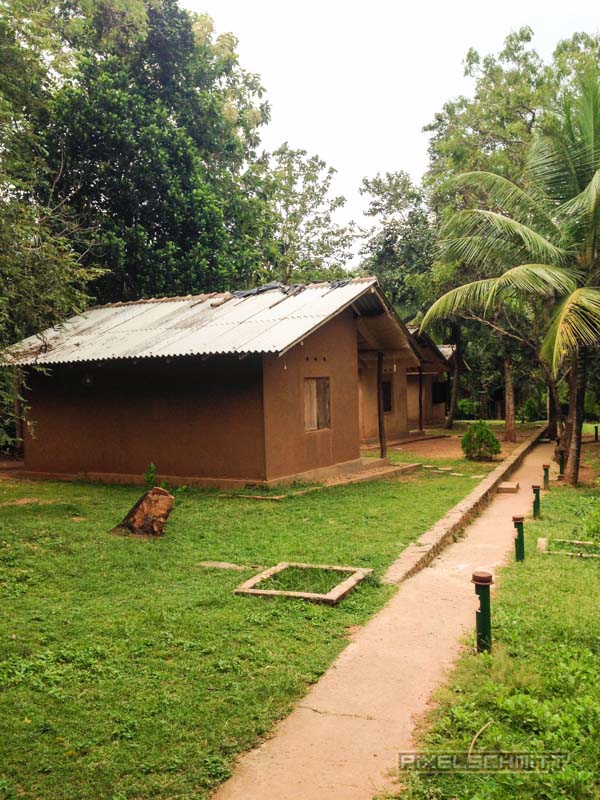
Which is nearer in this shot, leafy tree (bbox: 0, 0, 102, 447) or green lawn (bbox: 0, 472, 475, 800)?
green lawn (bbox: 0, 472, 475, 800)

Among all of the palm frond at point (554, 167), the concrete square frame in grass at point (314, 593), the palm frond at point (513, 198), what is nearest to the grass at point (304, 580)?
the concrete square frame in grass at point (314, 593)

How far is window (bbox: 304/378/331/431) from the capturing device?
45.4 ft

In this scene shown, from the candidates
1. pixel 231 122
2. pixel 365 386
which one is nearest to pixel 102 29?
pixel 231 122

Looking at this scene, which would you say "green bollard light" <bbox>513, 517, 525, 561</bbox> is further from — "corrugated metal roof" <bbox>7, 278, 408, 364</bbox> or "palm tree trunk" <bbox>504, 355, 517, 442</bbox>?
"palm tree trunk" <bbox>504, 355, 517, 442</bbox>

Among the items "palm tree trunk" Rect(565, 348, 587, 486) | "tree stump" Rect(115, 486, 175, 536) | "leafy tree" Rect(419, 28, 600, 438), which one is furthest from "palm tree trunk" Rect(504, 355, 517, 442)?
"tree stump" Rect(115, 486, 175, 536)

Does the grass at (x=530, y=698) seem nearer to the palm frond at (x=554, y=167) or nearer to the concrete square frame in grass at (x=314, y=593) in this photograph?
the concrete square frame in grass at (x=314, y=593)

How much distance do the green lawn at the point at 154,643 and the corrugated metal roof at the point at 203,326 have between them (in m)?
3.51

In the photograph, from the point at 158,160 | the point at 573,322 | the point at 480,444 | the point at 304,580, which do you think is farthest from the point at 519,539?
the point at 158,160

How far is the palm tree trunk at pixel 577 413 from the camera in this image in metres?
13.7

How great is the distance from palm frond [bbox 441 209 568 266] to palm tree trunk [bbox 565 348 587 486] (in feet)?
6.90

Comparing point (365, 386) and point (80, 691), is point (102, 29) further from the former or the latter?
point (80, 691)

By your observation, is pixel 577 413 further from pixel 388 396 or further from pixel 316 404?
pixel 388 396

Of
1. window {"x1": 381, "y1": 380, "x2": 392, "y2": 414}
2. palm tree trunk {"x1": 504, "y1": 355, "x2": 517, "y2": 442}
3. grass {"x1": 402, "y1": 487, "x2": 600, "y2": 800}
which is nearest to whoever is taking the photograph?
grass {"x1": 402, "y1": 487, "x2": 600, "y2": 800}

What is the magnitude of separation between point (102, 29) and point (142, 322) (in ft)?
39.3
